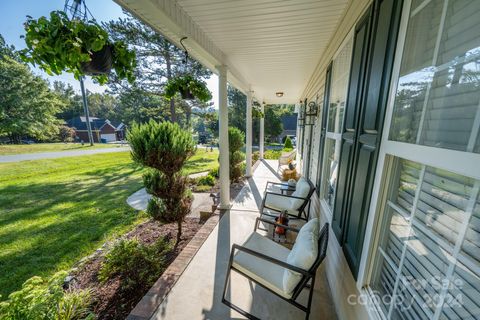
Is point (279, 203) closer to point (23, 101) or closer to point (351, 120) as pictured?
point (351, 120)

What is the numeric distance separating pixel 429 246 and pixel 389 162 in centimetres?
48

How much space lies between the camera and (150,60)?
9.34m

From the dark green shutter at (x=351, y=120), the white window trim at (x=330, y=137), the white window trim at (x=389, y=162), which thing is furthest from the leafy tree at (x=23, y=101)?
the white window trim at (x=389, y=162)

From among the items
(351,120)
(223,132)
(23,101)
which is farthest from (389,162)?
(23,101)

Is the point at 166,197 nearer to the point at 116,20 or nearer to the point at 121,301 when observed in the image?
the point at 121,301

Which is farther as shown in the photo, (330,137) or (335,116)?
(330,137)

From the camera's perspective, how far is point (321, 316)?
5.66 ft

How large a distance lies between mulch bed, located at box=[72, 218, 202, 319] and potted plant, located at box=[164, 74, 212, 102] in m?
2.30

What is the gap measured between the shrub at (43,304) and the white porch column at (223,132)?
242cm

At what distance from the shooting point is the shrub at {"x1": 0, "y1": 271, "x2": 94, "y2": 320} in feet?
4.33

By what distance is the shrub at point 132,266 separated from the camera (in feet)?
6.96

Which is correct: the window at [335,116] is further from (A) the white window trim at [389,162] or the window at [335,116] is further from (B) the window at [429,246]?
(B) the window at [429,246]

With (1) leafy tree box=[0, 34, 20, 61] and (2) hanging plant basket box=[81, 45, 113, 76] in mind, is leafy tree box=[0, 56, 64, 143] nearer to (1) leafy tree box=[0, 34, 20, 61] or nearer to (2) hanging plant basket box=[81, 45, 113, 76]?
(1) leafy tree box=[0, 34, 20, 61]

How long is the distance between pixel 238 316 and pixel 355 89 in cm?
230
